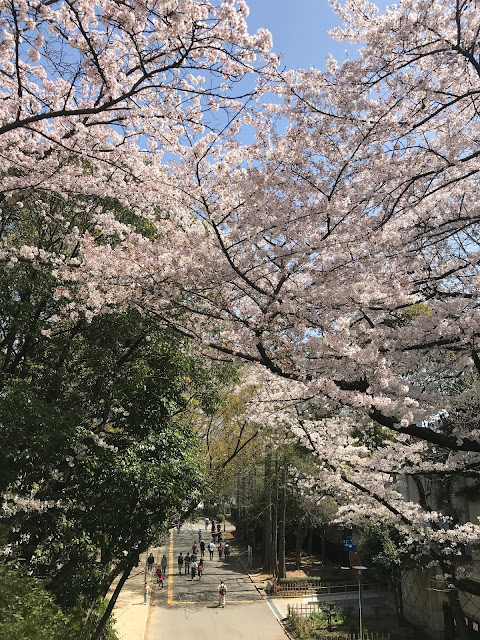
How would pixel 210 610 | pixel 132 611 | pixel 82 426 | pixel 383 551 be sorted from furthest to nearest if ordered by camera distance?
pixel 210 610, pixel 132 611, pixel 383 551, pixel 82 426

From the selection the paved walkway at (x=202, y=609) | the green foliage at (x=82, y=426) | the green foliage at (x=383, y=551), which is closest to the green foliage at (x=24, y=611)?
the green foliage at (x=82, y=426)

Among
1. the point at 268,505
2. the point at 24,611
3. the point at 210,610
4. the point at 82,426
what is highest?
the point at 82,426

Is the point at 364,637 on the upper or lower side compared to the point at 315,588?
lower

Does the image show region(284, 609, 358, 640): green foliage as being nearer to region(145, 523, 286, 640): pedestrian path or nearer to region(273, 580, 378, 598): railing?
→ region(145, 523, 286, 640): pedestrian path

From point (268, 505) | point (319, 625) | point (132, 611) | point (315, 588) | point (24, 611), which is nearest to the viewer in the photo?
point (24, 611)

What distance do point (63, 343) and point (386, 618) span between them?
13.4 m

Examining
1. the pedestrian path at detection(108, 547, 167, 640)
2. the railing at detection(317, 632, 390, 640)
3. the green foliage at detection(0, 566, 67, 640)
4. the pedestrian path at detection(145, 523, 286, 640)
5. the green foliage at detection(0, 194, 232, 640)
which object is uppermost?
the green foliage at detection(0, 194, 232, 640)

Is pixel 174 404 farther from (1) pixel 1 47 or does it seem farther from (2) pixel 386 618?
(2) pixel 386 618

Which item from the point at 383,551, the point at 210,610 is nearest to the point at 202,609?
the point at 210,610

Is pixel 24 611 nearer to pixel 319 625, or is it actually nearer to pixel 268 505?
A: pixel 319 625

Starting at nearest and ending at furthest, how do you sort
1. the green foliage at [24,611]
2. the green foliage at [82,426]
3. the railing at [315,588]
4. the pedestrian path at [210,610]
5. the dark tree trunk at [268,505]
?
the green foliage at [24,611] < the green foliage at [82,426] < the pedestrian path at [210,610] < the railing at [315,588] < the dark tree trunk at [268,505]

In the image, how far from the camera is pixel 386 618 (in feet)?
46.2

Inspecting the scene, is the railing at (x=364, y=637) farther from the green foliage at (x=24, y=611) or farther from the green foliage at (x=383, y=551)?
the green foliage at (x=24, y=611)

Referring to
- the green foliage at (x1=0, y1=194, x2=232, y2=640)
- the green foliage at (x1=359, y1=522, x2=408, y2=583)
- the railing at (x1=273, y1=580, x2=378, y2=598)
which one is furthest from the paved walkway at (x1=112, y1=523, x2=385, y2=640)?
the green foliage at (x1=0, y1=194, x2=232, y2=640)
